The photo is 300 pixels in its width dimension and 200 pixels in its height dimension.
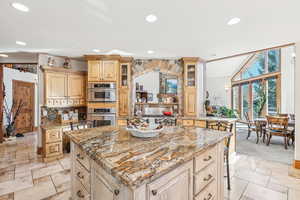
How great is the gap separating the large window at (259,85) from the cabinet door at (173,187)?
7.30 meters

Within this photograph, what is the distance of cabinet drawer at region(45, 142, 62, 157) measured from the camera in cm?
354

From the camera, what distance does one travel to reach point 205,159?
1479 millimetres

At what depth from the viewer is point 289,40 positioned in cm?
306

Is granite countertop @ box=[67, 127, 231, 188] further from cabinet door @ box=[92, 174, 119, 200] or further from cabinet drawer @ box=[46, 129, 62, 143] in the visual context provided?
cabinet drawer @ box=[46, 129, 62, 143]

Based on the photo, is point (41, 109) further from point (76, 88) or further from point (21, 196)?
point (21, 196)

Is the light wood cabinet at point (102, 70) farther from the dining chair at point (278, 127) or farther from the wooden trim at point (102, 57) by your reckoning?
the dining chair at point (278, 127)

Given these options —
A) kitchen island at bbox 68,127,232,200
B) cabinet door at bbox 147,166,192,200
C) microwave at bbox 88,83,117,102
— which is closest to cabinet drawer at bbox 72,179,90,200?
kitchen island at bbox 68,127,232,200

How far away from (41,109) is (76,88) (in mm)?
975

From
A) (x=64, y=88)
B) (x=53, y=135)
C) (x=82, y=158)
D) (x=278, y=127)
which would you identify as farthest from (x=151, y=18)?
(x=278, y=127)

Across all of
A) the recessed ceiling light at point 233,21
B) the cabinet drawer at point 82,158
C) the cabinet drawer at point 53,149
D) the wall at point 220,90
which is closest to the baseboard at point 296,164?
the recessed ceiling light at point 233,21

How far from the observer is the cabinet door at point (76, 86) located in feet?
13.7

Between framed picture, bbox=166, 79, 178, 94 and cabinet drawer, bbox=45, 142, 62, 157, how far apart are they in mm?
3220

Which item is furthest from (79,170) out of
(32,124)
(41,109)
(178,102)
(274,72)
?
(274,72)

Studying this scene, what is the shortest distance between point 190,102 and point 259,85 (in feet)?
17.1
